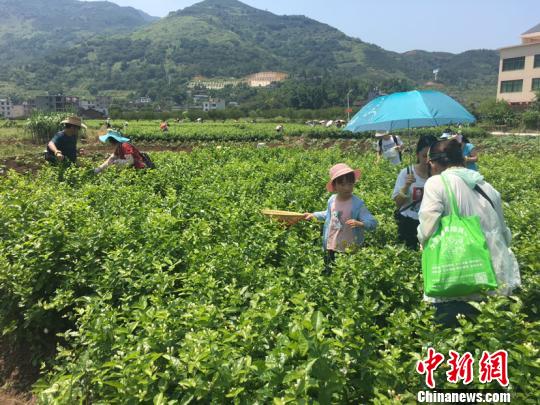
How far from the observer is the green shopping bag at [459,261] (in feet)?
9.36

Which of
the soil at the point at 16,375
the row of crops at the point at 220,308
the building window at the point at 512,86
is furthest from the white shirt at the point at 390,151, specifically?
the building window at the point at 512,86

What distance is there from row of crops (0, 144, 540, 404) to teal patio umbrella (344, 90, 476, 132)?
128 centimetres

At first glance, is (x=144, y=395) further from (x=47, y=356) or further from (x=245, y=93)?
(x=245, y=93)

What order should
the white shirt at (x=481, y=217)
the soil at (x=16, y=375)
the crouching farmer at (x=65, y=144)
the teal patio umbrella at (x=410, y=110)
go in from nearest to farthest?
the white shirt at (x=481, y=217), the soil at (x=16, y=375), the teal patio umbrella at (x=410, y=110), the crouching farmer at (x=65, y=144)

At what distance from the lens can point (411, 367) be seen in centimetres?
256

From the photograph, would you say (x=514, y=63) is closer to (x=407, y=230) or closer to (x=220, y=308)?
(x=407, y=230)

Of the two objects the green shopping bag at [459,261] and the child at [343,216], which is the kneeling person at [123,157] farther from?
the green shopping bag at [459,261]

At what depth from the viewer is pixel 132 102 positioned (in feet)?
462

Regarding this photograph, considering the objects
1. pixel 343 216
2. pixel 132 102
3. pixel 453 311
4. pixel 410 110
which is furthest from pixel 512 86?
pixel 132 102

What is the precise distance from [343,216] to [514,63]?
59.4m

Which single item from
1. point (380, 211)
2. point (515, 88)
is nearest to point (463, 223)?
point (380, 211)

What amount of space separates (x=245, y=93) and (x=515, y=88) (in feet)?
363

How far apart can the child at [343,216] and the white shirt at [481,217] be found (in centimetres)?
128

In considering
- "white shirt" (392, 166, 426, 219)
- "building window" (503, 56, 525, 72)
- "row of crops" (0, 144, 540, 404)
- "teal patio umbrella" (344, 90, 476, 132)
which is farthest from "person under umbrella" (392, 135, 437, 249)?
"building window" (503, 56, 525, 72)
